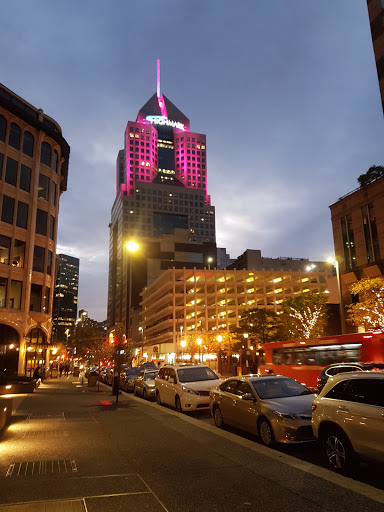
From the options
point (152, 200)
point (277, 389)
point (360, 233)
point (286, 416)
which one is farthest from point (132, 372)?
point (152, 200)

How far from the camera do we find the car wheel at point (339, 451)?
6.75m

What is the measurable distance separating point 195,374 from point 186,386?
113 centimetres

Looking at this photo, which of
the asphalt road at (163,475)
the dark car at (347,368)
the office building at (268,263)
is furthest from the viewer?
the office building at (268,263)

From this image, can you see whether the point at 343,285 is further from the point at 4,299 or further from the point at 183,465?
the point at 183,465

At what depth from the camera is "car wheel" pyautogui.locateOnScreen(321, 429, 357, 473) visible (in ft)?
22.1

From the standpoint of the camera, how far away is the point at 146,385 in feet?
70.8

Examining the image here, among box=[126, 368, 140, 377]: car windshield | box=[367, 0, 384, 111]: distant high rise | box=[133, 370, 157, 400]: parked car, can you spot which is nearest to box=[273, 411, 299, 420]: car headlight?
box=[133, 370, 157, 400]: parked car

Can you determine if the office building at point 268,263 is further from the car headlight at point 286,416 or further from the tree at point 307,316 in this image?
the car headlight at point 286,416

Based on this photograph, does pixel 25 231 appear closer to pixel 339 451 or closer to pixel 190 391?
pixel 190 391

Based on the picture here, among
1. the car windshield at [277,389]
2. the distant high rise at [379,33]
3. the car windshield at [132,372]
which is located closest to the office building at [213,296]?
the car windshield at [132,372]

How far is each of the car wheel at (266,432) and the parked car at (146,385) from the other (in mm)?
12118

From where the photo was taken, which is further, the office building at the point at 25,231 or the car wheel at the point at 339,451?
the office building at the point at 25,231

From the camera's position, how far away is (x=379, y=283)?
101 ft

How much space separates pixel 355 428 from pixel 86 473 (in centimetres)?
444
